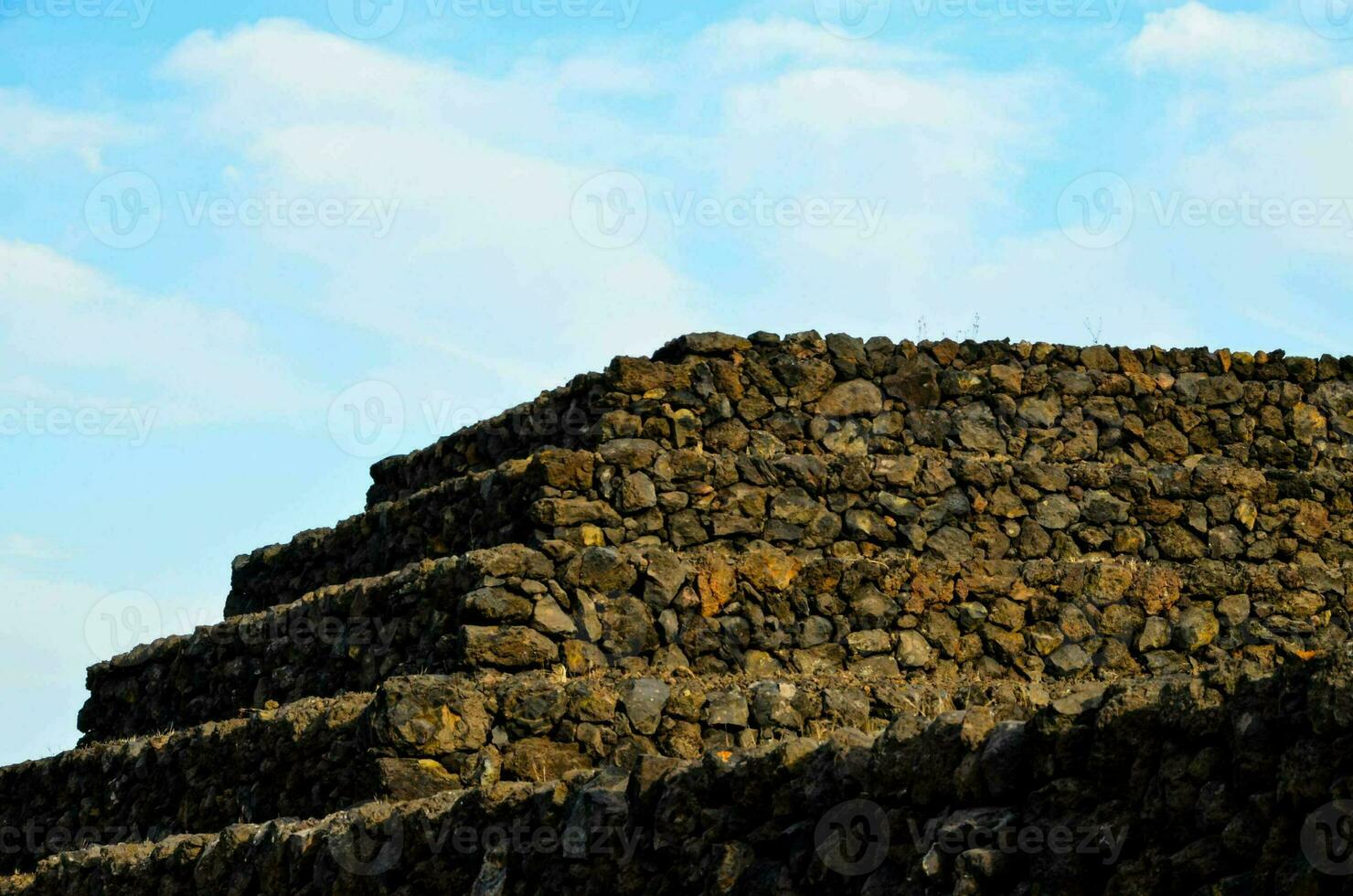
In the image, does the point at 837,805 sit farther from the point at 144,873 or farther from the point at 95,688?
the point at 95,688

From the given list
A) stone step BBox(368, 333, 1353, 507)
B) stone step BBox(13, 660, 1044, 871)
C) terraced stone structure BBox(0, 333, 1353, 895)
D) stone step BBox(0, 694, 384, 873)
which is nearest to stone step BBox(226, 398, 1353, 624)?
terraced stone structure BBox(0, 333, 1353, 895)

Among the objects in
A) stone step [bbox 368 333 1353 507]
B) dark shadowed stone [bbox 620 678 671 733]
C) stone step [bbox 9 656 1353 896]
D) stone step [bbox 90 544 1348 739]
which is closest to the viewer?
Result: stone step [bbox 9 656 1353 896]

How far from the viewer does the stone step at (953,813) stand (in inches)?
226

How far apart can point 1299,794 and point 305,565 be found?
12983 millimetres

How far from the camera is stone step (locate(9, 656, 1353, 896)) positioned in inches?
226

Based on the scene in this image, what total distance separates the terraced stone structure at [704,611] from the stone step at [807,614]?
24 mm

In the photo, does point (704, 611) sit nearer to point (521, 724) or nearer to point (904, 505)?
point (521, 724)

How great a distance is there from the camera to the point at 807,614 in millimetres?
12594

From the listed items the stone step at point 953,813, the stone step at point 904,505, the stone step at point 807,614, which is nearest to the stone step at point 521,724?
the stone step at point 807,614

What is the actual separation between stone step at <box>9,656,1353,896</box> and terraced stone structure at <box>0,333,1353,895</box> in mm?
36

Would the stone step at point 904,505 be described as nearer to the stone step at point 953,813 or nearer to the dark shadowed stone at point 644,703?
the dark shadowed stone at point 644,703

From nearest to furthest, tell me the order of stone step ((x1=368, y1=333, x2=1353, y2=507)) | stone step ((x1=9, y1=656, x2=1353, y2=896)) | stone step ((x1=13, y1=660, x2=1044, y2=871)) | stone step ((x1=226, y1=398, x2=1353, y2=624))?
stone step ((x1=9, y1=656, x2=1353, y2=896)), stone step ((x1=13, y1=660, x2=1044, y2=871)), stone step ((x1=226, y1=398, x2=1353, y2=624)), stone step ((x1=368, y1=333, x2=1353, y2=507))

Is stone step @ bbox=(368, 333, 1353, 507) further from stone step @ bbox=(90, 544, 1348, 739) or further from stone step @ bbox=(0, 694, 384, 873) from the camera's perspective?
stone step @ bbox=(0, 694, 384, 873)

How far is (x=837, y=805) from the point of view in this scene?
7.55 metres
